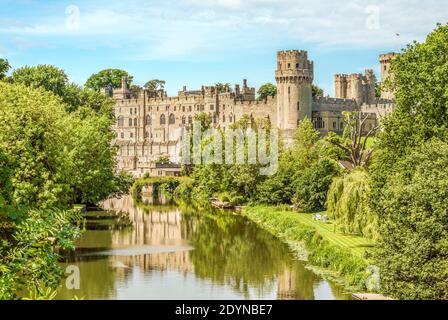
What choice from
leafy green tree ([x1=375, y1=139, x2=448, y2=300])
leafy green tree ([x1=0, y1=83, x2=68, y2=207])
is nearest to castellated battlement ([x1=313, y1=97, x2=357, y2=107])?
leafy green tree ([x1=0, y1=83, x2=68, y2=207])

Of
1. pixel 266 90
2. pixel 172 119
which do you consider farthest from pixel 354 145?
pixel 266 90

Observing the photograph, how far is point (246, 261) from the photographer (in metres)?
29.7

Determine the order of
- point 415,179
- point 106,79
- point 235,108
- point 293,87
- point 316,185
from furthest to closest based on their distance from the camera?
point 106,79, point 235,108, point 293,87, point 316,185, point 415,179

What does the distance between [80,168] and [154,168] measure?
45380 mm

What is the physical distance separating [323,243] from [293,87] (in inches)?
2091

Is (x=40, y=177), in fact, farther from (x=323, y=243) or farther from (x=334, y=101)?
(x=334, y=101)

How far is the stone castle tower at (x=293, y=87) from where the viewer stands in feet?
266

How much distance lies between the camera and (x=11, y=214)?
8.46 metres

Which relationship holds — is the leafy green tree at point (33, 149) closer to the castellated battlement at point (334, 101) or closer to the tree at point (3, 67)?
the tree at point (3, 67)

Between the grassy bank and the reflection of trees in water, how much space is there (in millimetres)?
733

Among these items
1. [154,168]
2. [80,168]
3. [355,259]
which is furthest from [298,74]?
[355,259]

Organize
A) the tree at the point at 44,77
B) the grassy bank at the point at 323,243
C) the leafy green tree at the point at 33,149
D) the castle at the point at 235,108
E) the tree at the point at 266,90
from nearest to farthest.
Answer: the grassy bank at the point at 323,243 < the leafy green tree at the point at 33,149 < the tree at the point at 44,77 < the castle at the point at 235,108 < the tree at the point at 266,90

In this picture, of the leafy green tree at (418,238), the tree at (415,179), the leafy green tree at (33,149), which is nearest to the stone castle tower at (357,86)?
the tree at (415,179)

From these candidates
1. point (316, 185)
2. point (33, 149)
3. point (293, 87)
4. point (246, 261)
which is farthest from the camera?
point (293, 87)
